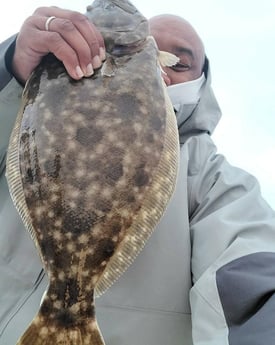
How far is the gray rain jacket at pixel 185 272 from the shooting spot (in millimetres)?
2105

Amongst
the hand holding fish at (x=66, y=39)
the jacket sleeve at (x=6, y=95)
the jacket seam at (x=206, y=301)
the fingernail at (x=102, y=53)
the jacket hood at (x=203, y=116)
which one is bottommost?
the jacket hood at (x=203, y=116)

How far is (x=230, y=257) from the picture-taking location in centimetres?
227

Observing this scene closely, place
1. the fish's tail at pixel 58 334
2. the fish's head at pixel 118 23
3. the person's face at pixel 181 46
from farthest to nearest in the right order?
the person's face at pixel 181 46, the fish's head at pixel 118 23, the fish's tail at pixel 58 334

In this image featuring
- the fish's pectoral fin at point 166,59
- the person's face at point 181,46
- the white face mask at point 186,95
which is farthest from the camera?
the person's face at point 181,46

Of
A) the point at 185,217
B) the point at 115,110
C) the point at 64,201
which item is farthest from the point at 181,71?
the point at 64,201

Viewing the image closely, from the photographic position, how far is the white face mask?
3.34 metres

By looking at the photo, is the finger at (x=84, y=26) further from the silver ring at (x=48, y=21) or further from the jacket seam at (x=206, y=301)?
the jacket seam at (x=206, y=301)

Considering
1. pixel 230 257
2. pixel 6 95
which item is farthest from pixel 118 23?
pixel 230 257

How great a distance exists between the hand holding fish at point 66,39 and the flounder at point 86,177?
0.19 feet

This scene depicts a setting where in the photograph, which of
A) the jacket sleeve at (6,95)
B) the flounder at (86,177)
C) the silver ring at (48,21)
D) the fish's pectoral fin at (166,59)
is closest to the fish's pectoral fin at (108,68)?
the flounder at (86,177)

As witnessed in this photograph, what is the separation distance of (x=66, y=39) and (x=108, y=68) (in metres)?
0.21

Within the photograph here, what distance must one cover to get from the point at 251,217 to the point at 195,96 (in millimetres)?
1186

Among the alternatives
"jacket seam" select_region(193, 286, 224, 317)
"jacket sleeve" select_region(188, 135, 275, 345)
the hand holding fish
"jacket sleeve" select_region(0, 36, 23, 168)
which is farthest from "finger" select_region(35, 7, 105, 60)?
"jacket seam" select_region(193, 286, 224, 317)

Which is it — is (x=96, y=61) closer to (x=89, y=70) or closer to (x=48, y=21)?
(x=89, y=70)
